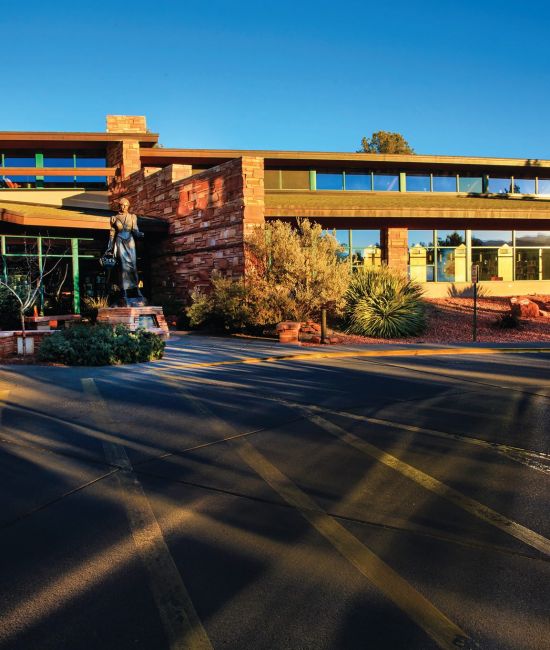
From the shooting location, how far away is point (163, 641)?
253 centimetres

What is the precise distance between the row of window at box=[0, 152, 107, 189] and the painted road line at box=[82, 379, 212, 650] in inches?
890

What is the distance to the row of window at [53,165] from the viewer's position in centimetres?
2472

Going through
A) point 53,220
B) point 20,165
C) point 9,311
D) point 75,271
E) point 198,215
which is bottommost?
point 9,311

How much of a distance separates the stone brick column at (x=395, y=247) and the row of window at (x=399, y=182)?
4.23 m

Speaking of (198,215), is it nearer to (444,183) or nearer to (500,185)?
(444,183)

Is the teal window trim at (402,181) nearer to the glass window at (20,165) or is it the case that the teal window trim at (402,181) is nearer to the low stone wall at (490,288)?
the low stone wall at (490,288)

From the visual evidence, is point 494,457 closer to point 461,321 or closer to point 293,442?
point 293,442

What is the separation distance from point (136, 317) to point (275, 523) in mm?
12254

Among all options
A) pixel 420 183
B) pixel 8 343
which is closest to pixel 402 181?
pixel 420 183

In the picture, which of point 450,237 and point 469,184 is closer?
point 450,237

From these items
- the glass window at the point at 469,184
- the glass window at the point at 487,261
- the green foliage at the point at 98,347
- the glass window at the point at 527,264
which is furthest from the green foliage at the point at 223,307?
the glass window at the point at 469,184

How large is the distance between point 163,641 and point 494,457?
366 centimetres

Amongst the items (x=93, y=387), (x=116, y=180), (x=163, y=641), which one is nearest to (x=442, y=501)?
(x=163, y=641)

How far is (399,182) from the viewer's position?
91.1 ft
